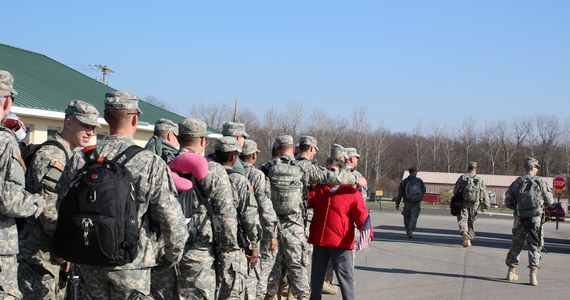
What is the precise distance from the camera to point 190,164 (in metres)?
5.57

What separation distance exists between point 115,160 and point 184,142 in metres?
1.71

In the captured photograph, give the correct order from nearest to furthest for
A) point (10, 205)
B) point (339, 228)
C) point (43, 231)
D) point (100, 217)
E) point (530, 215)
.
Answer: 1. point (100, 217)
2. point (10, 205)
3. point (43, 231)
4. point (339, 228)
5. point (530, 215)

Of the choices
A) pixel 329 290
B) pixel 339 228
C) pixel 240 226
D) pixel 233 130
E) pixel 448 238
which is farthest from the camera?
pixel 448 238

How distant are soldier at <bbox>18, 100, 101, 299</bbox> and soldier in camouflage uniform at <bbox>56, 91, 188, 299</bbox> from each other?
637mm

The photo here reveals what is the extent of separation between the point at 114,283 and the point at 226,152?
2.31m

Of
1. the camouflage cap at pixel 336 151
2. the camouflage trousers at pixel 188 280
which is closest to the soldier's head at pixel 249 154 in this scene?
the camouflage cap at pixel 336 151

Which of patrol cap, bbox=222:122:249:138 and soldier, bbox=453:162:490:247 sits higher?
patrol cap, bbox=222:122:249:138

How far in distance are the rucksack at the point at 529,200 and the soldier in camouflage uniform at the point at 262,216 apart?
533cm

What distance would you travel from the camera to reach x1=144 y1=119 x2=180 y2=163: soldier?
701 cm

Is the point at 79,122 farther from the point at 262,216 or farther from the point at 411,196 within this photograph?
the point at 411,196

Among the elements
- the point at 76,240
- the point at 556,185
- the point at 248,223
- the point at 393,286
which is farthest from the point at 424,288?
the point at 556,185

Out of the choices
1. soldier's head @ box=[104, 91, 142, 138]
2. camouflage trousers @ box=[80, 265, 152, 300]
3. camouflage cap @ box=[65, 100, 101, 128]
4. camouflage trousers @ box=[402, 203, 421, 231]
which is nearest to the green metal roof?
camouflage trousers @ box=[402, 203, 421, 231]

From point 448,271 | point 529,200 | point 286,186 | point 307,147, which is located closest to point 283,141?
point 307,147

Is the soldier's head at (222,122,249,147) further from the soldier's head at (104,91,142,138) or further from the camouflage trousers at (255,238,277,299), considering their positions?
the soldier's head at (104,91,142,138)
